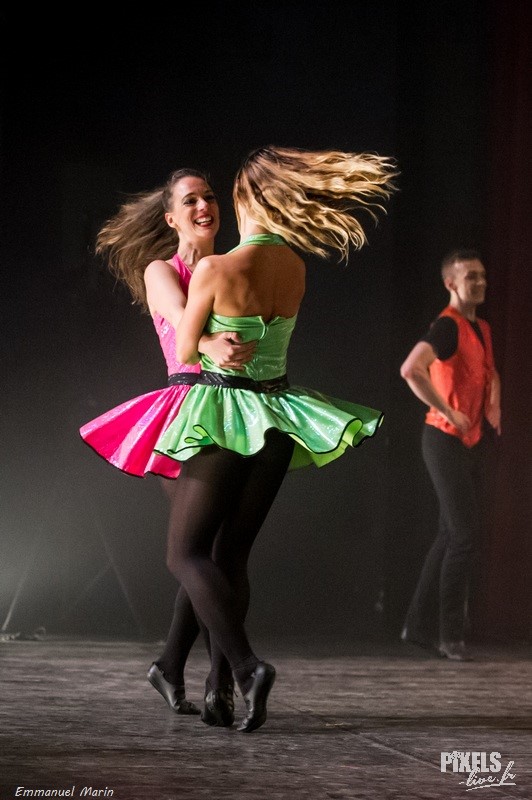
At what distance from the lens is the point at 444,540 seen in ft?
16.3

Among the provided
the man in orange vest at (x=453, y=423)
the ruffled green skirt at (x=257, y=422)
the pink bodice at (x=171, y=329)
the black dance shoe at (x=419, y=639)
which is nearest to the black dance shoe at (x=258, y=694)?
the ruffled green skirt at (x=257, y=422)

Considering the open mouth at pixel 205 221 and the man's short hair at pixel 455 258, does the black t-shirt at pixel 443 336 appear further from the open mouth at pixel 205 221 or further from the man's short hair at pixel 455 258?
the open mouth at pixel 205 221

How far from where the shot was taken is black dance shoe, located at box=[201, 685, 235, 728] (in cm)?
298

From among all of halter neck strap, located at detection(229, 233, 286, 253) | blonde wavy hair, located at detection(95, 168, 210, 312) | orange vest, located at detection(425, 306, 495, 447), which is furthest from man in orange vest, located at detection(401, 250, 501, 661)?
halter neck strap, located at detection(229, 233, 286, 253)

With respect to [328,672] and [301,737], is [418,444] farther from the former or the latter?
[301,737]

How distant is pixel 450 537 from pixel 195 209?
191 centimetres

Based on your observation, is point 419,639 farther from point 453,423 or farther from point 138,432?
point 138,432

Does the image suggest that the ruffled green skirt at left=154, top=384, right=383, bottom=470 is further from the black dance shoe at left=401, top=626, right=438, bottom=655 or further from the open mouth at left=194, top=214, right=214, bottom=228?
the black dance shoe at left=401, top=626, right=438, bottom=655

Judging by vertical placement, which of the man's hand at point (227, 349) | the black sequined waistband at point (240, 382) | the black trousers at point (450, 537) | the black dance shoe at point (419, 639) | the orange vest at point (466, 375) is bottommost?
the black dance shoe at point (419, 639)

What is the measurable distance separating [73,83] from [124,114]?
24 cm

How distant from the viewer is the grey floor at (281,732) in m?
2.33

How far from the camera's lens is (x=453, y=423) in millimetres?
4895

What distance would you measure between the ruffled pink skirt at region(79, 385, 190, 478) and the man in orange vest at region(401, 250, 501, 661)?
184cm

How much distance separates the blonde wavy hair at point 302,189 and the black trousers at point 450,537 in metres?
1.95
